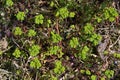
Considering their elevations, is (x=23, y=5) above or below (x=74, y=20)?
above

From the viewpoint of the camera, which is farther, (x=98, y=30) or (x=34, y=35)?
(x=98, y=30)

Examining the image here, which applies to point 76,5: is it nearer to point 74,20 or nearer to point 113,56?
point 74,20

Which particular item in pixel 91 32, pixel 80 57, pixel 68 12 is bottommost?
pixel 80 57

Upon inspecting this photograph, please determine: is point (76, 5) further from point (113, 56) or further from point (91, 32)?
point (113, 56)

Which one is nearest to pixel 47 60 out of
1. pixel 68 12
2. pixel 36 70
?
pixel 36 70

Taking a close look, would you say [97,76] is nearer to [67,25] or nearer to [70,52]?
[70,52]

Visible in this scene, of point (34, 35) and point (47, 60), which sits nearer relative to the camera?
point (34, 35)

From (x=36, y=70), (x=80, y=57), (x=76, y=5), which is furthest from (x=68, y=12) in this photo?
(x=36, y=70)

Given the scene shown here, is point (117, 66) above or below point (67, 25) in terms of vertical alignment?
below
